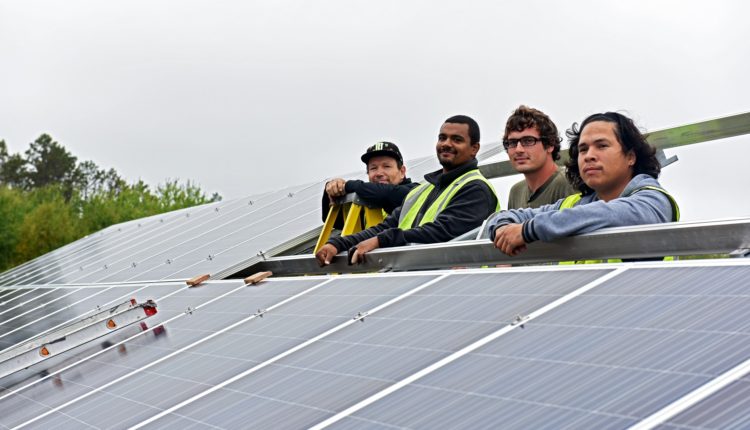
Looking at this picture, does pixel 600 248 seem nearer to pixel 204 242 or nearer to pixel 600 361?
pixel 600 361

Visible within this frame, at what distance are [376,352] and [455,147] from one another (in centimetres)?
355

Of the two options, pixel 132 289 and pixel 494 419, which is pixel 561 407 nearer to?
pixel 494 419

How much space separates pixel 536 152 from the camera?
7.46 m

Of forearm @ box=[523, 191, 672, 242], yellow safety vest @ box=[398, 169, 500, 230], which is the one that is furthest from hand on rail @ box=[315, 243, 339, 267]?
forearm @ box=[523, 191, 672, 242]

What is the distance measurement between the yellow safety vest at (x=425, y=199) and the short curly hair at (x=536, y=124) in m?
0.40

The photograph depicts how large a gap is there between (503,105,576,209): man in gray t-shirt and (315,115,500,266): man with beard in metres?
0.31

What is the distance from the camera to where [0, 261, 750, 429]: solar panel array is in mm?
3115

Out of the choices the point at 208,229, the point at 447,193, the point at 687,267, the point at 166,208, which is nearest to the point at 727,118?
the point at 447,193

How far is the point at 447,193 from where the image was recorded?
7.68m

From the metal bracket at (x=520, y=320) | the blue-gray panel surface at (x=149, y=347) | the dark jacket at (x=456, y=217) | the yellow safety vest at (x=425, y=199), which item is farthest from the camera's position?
the yellow safety vest at (x=425, y=199)

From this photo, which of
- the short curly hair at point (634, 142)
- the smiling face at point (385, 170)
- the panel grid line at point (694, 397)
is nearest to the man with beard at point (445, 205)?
the smiling face at point (385, 170)

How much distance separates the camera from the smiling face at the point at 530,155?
24.5 ft

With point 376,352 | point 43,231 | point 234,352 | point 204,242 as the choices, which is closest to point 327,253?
point 234,352

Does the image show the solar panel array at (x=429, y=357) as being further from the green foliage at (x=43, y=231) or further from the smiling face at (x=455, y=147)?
the green foliage at (x=43, y=231)
